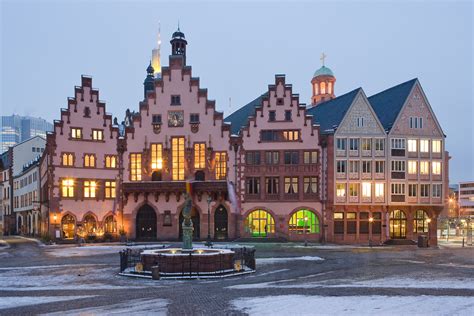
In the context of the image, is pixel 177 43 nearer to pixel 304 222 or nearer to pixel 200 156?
pixel 200 156

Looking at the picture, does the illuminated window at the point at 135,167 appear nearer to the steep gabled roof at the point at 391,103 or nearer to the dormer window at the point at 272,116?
the dormer window at the point at 272,116

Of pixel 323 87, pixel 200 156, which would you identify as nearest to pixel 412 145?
pixel 200 156

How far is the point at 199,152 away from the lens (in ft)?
204

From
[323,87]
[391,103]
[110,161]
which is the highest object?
[323,87]

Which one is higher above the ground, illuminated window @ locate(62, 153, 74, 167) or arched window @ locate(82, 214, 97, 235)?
illuminated window @ locate(62, 153, 74, 167)

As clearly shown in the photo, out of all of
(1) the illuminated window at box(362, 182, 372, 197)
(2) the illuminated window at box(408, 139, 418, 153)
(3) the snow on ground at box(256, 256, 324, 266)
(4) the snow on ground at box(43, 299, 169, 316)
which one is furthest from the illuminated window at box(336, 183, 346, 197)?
(4) the snow on ground at box(43, 299, 169, 316)

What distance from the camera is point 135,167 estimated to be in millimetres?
63000

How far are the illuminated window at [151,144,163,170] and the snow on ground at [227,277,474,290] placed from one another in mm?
37791

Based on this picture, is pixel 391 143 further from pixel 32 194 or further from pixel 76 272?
pixel 32 194

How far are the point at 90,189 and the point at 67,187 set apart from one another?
2.77m

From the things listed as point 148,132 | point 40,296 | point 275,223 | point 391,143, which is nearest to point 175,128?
point 148,132

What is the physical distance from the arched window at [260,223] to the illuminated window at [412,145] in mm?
19263

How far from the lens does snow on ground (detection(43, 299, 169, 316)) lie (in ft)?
62.2

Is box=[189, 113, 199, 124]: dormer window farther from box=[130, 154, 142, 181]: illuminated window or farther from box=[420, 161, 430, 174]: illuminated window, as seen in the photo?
box=[420, 161, 430, 174]: illuminated window
